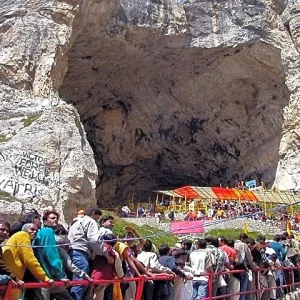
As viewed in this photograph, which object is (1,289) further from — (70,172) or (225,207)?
(225,207)

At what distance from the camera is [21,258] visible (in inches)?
184

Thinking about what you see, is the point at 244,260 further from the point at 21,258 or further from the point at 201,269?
the point at 21,258

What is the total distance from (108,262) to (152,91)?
2358 centimetres

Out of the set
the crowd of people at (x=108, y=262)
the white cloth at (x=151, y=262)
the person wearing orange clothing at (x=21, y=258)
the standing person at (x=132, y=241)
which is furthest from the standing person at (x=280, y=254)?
the person wearing orange clothing at (x=21, y=258)

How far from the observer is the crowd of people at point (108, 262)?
472 cm

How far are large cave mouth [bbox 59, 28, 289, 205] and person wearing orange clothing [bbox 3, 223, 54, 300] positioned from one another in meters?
Result: 20.3

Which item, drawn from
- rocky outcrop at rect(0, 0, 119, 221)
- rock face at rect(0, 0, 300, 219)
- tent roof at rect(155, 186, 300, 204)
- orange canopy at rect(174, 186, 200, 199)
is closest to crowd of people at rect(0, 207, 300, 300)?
rocky outcrop at rect(0, 0, 119, 221)

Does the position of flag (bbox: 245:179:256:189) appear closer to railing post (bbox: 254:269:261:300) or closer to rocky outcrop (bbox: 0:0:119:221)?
rocky outcrop (bbox: 0:0:119:221)

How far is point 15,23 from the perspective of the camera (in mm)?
18953

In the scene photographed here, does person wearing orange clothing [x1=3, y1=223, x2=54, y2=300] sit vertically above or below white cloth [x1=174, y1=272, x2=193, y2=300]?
above

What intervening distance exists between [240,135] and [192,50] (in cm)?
666

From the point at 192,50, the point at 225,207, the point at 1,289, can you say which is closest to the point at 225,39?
the point at 192,50

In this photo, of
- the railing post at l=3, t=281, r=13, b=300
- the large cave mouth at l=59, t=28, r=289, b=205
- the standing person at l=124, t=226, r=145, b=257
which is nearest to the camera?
the railing post at l=3, t=281, r=13, b=300

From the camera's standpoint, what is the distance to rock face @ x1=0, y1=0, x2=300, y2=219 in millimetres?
17562
